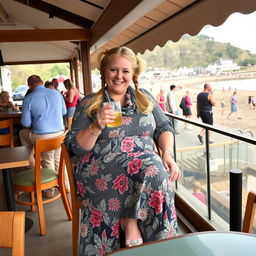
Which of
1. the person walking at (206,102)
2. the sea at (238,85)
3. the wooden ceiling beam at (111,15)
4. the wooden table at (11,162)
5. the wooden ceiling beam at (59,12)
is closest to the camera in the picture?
the wooden table at (11,162)

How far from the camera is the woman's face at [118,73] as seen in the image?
170 centimetres

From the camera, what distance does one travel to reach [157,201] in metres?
1.54

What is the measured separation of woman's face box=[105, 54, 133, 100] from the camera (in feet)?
Result: 5.58

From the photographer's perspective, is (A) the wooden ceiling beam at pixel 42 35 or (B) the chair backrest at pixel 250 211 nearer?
(B) the chair backrest at pixel 250 211

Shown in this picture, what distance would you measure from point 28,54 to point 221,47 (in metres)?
8.78

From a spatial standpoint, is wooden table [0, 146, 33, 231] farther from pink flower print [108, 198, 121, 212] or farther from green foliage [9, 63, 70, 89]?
green foliage [9, 63, 70, 89]

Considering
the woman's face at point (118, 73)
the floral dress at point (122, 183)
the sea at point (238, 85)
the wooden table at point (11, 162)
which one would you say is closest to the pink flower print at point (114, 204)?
the floral dress at point (122, 183)

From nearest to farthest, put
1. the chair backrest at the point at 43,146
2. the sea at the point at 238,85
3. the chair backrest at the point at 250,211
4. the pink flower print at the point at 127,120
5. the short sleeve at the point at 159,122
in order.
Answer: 1. the chair backrest at the point at 250,211
2. the pink flower print at the point at 127,120
3. the short sleeve at the point at 159,122
4. the chair backrest at the point at 43,146
5. the sea at the point at 238,85

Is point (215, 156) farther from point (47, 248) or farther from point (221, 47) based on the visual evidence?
point (221, 47)

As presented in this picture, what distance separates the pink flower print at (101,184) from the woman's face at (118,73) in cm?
51

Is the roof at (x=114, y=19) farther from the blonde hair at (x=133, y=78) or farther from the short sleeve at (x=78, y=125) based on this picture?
the short sleeve at (x=78, y=125)

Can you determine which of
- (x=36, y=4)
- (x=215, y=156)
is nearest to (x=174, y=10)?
(x=215, y=156)

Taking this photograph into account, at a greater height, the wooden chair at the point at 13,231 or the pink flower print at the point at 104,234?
the wooden chair at the point at 13,231

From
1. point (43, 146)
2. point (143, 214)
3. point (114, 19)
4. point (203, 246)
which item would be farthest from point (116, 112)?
point (114, 19)
